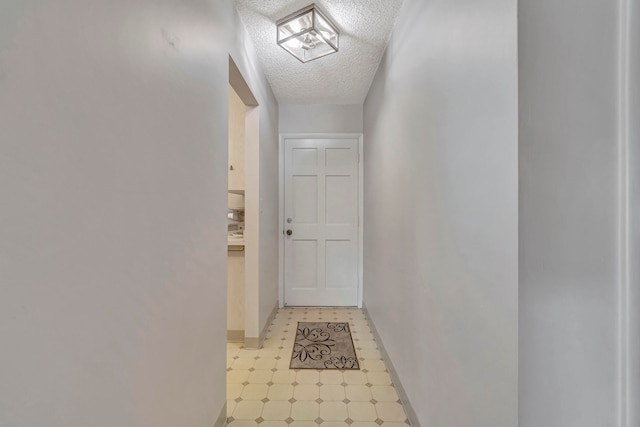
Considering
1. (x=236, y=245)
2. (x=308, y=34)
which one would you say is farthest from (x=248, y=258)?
(x=308, y=34)

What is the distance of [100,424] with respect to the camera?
72 cm

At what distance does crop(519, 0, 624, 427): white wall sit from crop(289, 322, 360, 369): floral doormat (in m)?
1.73

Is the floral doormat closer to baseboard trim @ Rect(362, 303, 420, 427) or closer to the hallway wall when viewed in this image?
baseboard trim @ Rect(362, 303, 420, 427)

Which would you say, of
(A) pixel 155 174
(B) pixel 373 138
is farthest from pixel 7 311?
(B) pixel 373 138

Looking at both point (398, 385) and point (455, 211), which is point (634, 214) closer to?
point (455, 211)

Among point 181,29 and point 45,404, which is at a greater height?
point 181,29

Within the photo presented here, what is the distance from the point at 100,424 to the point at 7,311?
1.29 feet

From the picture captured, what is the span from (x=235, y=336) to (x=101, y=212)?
2.28 metres

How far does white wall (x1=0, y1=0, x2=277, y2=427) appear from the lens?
21.2 inches

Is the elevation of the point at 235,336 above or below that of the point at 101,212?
below

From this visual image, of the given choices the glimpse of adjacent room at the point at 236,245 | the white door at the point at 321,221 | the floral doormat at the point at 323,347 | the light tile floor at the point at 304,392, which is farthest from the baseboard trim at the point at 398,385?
the glimpse of adjacent room at the point at 236,245

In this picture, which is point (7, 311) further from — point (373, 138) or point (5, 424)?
point (373, 138)

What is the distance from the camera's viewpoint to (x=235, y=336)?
2725mm

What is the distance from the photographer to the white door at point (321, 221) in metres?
3.62
